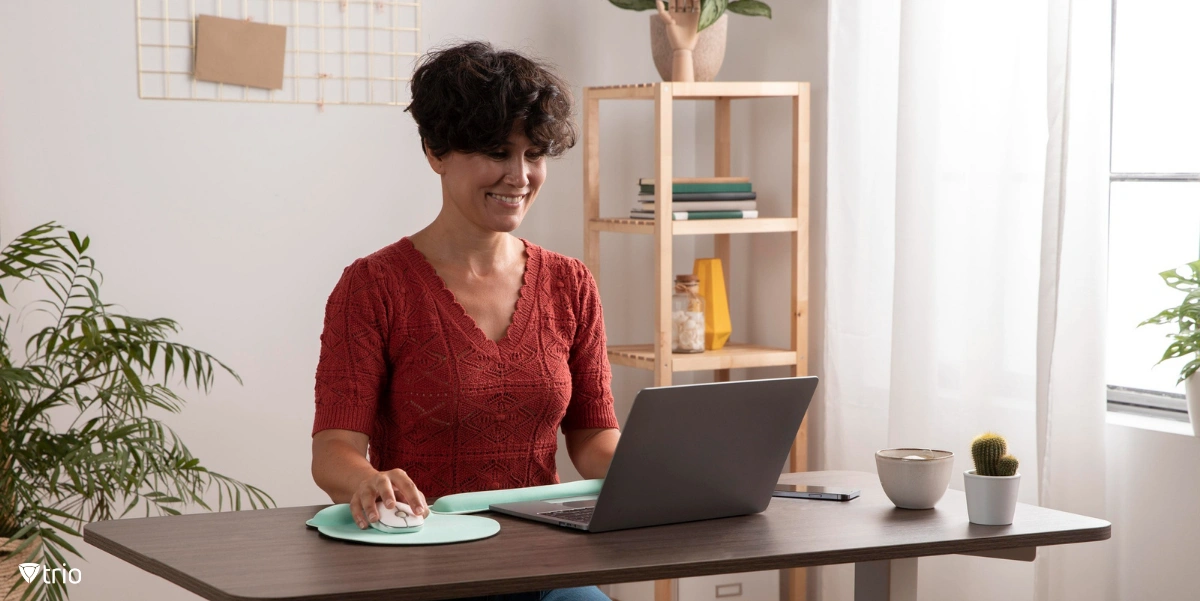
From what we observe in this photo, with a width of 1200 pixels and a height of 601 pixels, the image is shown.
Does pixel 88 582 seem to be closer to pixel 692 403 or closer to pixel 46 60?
pixel 46 60

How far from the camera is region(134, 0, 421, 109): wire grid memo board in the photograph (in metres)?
3.07

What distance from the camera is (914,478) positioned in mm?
1639

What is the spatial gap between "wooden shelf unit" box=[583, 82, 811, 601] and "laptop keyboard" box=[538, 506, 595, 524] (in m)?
1.62

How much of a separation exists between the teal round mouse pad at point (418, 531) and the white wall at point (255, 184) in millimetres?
1728

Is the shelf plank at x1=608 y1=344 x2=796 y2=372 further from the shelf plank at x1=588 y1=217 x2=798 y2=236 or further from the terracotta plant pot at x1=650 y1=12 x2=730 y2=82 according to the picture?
the terracotta plant pot at x1=650 y1=12 x2=730 y2=82

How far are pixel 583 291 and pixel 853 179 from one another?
1276 mm

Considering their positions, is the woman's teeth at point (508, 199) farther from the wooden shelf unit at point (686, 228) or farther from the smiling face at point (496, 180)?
the wooden shelf unit at point (686, 228)

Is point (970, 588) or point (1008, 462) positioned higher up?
point (1008, 462)

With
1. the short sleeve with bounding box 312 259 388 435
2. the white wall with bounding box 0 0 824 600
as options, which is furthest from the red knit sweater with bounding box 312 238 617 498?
the white wall with bounding box 0 0 824 600

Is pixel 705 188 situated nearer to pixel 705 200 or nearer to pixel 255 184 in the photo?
pixel 705 200

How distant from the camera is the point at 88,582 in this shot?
3.07m

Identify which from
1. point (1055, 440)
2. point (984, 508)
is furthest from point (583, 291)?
point (1055, 440)

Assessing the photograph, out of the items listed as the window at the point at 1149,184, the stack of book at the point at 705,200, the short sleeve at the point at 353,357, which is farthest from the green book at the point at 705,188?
the short sleeve at the point at 353,357

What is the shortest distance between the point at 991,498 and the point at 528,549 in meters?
0.57
